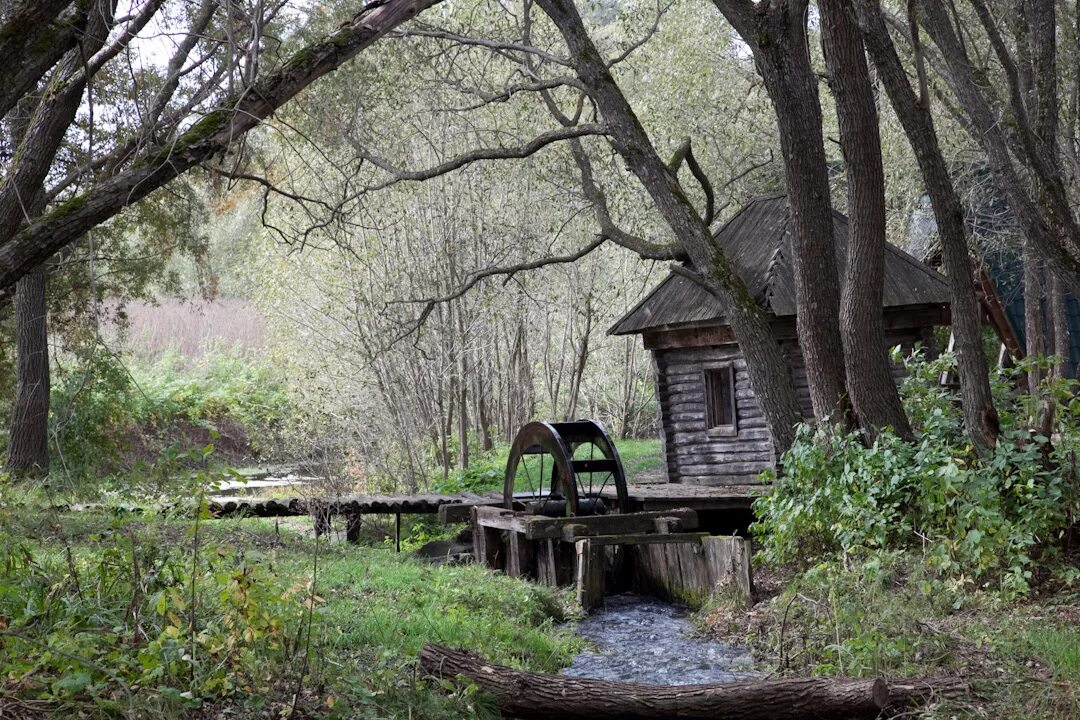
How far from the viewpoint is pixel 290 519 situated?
70.1ft

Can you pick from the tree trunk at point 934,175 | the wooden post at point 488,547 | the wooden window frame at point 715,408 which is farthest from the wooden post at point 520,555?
the tree trunk at point 934,175

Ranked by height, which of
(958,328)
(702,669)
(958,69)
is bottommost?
(702,669)

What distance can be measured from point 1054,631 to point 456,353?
47.7ft

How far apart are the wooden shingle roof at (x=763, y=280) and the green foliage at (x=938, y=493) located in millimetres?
4069

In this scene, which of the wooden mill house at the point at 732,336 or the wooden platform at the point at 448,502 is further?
the wooden mill house at the point at 732,336

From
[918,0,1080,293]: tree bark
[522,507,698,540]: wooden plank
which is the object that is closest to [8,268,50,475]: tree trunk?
[522,507,698,540]: wooden plank

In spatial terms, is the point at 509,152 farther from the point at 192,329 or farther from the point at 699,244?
the point at 192,329

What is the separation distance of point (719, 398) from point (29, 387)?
1032 centimetres

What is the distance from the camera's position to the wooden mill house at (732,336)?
14547 millimetres

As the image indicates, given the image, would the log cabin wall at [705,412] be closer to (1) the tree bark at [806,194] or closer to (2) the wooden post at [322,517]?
(1) the tree bark at [806,194]

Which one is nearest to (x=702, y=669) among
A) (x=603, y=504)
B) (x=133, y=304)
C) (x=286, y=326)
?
(x=603, y=504)

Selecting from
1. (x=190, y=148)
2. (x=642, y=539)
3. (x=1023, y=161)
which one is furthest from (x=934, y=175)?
(x=190, y=148)

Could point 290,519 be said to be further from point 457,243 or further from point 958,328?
point 958,328

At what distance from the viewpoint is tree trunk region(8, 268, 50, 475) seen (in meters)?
15.7
